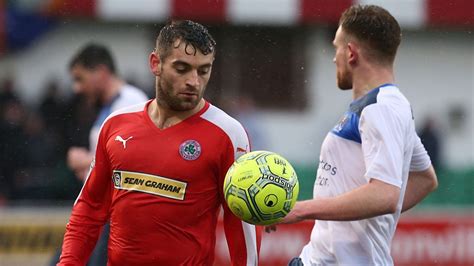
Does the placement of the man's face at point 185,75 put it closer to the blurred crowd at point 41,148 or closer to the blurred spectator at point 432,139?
the blurred crowd at point 41,148

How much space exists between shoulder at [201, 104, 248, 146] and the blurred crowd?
5.27m

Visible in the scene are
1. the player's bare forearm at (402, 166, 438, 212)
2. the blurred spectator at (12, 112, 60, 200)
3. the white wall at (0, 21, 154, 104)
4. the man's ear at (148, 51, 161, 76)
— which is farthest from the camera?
the white wall at (0, 21, 154, 104)

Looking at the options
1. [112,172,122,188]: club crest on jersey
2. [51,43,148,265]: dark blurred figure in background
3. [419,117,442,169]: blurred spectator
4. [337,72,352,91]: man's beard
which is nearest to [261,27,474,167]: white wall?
[419,117,442,169]: blurred spectator

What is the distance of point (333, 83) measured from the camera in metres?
15.2

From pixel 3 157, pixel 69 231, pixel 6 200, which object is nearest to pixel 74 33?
pixel 6 200

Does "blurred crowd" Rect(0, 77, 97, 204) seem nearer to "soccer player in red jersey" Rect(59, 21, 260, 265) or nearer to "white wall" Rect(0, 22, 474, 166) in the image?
"white wall" Rect(0, 22, 474, 166)

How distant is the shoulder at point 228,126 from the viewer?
196 inches

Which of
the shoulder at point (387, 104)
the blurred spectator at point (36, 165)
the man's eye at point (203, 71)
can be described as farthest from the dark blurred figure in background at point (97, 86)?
the blurred spectator at point (36, 165)

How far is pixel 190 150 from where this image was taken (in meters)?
4.96

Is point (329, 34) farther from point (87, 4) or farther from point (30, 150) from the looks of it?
point (30, 150)

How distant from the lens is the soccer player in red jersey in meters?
4.95

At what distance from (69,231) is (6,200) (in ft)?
23.4

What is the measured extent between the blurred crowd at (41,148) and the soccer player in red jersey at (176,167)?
17.1ft

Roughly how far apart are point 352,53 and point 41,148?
7095 mm
